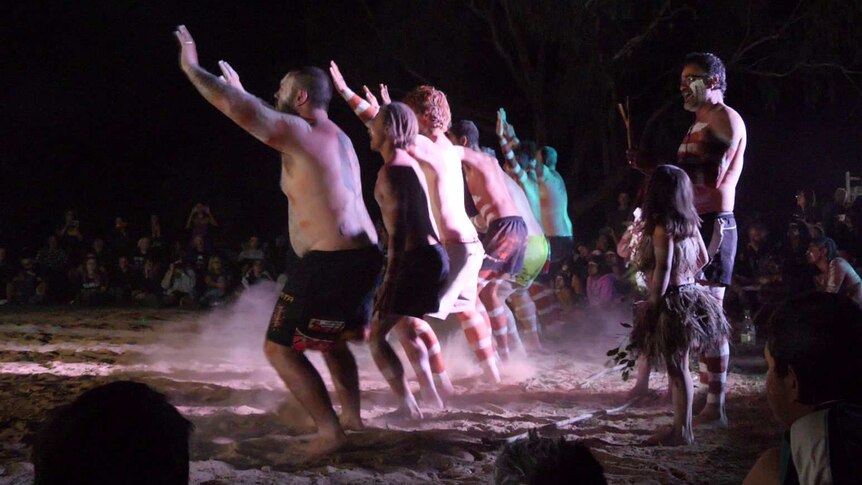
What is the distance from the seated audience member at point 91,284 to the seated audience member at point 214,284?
5.12ft

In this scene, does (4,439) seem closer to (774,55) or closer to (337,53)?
(337,53)

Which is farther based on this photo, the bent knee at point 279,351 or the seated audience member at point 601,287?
the seated audience member at point 601,287

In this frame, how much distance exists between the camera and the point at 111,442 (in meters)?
1.41

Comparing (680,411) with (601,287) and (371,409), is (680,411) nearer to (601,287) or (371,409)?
(371,409)

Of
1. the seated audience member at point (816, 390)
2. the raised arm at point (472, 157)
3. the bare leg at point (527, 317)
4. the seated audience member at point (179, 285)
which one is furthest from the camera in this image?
the seated audience member at point (179, 285)

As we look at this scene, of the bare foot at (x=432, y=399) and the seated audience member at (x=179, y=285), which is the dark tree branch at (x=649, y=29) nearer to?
the seated audience member at (x=179, y=285)

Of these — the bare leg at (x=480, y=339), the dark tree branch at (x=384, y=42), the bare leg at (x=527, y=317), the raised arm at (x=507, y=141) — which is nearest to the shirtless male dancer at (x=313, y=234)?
the bare leg at (x=480, y=339)

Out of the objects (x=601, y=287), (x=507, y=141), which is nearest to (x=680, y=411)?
(x=507, y=141)

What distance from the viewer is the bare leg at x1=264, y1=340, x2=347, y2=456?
411 cm

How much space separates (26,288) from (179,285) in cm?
241

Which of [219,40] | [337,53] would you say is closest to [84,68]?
[219,40]

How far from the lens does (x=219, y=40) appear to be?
19.5m

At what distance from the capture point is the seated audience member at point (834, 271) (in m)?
7.45

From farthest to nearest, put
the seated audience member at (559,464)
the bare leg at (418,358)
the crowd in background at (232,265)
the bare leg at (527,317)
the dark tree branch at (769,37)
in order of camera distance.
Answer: the dark tree branch at (769,37), the crowd in background at (232,265), the bare leg at (527,317), the bare leg at (418,358), the seated audience member at (559,464)
